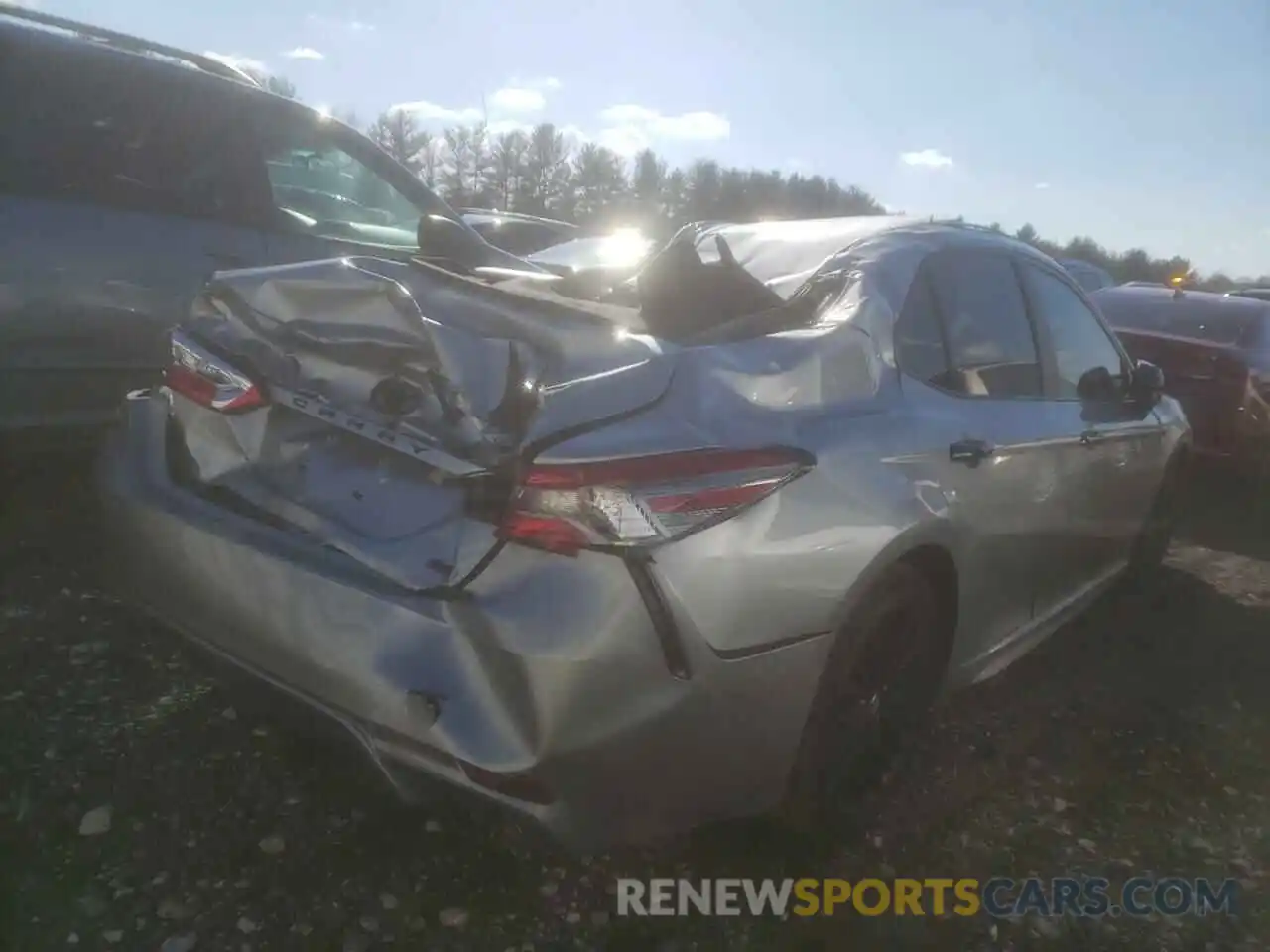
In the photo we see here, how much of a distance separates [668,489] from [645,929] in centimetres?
101

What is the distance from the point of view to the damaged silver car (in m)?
2.00

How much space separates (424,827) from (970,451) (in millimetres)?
1649

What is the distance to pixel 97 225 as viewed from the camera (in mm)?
3535

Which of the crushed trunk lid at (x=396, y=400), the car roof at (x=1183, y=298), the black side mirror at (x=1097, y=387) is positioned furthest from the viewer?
the car roof at (x=1183, y=298)

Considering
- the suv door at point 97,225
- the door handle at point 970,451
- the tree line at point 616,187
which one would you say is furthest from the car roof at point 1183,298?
the tree line at point 616,187

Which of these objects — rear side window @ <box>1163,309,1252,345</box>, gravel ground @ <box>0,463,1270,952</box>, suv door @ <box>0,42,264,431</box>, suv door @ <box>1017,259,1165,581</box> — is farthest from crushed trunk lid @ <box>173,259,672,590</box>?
rear side window @ <box>1163,309,1252,345</box>

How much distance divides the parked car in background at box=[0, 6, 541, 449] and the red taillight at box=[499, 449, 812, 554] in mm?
1284

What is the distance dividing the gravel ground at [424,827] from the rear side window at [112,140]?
3.33 ft

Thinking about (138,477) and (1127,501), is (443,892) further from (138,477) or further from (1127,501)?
(1127,501)

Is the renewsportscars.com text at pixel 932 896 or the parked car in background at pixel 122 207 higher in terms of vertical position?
the parked car in background at pixel 122 207

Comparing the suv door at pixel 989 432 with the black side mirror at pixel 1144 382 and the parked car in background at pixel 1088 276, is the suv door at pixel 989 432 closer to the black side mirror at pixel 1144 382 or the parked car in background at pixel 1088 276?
the black side mirror at pixel 1144 382

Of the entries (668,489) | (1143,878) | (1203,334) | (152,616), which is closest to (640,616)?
(668,489)

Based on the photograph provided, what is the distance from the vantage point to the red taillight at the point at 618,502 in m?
1.99

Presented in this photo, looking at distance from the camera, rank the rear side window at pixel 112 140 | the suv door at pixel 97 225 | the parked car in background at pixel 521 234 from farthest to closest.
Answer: the parked car in background at pixel 521 234 < the rear side window at pixel 112 140 < the suv door at pixel 97 225
